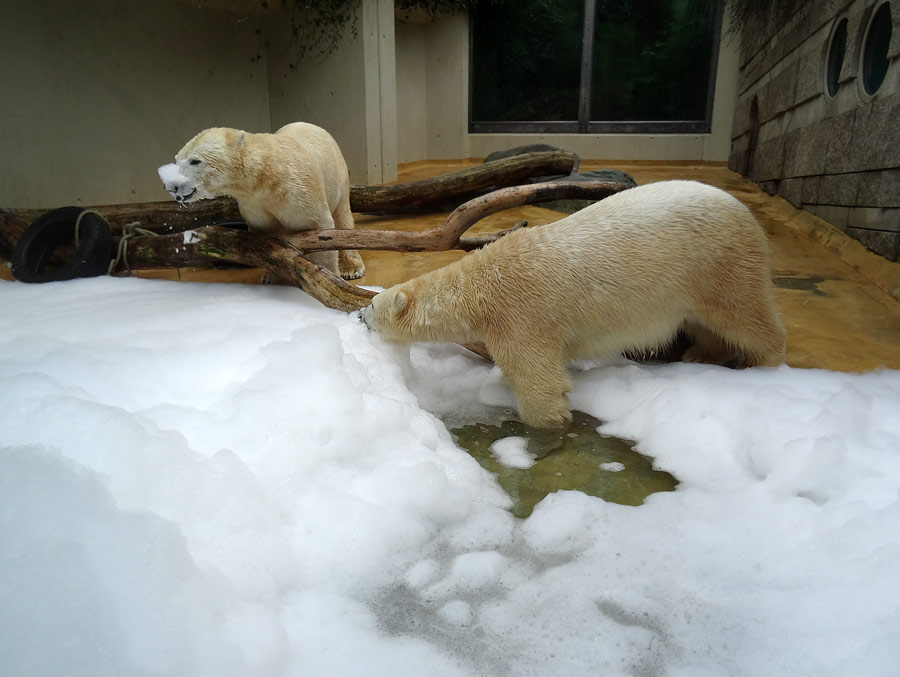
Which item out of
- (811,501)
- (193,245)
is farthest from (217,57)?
(811,501)

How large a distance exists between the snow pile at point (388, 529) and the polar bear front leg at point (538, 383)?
21 cm

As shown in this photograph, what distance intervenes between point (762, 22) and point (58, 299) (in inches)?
393

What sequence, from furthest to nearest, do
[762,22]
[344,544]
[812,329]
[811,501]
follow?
[762,22] < [812,329] < [811,501] < [344,544]

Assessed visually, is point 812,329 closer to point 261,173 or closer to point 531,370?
point 531,370

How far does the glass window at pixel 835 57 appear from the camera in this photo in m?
5.21

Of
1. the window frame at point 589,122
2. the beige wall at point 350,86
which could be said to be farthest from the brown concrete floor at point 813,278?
the window frame at point 589,122

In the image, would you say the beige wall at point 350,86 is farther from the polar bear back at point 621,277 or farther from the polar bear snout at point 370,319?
the polar bear back at point 621,277

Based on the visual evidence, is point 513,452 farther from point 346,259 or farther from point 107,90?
point 107,90

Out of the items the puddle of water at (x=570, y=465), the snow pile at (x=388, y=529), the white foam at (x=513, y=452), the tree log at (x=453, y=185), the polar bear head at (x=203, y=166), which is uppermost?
the polar bear head at (x=203, y=166)

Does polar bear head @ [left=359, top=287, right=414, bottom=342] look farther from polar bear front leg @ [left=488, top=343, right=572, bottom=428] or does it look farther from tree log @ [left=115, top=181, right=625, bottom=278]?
tree log @ [left=115, top=181, right=625, bottom=278]

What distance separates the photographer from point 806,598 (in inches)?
59.3

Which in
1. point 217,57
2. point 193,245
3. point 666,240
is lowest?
point 193,245

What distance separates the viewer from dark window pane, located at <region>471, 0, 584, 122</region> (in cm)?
1217

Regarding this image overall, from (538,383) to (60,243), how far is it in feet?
13.1
